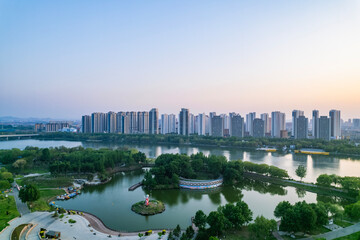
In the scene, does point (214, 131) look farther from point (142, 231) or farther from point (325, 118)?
point (142, 231)

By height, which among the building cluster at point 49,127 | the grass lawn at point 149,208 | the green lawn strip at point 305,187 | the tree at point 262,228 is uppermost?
the building cluster at point 49,127

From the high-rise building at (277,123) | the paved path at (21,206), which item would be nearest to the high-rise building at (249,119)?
the high-rise building at (277,123)

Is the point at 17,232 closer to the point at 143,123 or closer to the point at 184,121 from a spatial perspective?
the point at 184,121

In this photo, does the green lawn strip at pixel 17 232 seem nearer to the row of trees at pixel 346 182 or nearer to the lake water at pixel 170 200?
the lake water at pixel 170 200

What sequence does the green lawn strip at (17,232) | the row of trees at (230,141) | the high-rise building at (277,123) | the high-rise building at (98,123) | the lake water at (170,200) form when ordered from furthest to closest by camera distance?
the high-rise building at (98,123) < the high-rise building at (277,123) < the row of trees at (230,141) < the lake water at (170,200) < the green lawn strip at (17,232)

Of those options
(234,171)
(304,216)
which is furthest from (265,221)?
(234,171)

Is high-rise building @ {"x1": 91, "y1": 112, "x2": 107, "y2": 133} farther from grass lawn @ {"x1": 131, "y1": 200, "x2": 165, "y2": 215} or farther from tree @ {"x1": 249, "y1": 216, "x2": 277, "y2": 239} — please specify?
tree @ {"x1": 249, "y1": 216, "x2": 277, "y2": 239}

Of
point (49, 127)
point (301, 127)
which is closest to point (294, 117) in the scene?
point (301, 127)

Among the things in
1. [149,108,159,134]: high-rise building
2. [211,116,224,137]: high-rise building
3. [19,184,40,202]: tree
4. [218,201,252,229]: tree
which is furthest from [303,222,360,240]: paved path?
[149,108,159,134]: high-rise building
